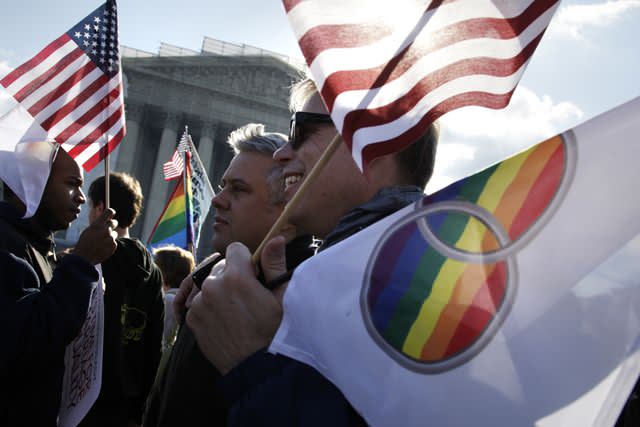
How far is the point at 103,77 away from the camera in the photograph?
279cm

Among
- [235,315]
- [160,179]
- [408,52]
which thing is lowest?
[160,179]

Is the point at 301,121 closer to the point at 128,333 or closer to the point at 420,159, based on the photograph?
the point at 420,159

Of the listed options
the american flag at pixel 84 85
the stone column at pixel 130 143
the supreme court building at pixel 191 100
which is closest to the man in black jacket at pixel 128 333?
the american flag at pixel 84 85

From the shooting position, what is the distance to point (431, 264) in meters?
1.00

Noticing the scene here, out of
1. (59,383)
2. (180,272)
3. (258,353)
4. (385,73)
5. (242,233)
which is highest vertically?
(385,73)

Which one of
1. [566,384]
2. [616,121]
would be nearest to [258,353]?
[566,384]

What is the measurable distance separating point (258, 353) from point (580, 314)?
0.59m

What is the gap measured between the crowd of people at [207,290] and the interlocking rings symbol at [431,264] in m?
0.16

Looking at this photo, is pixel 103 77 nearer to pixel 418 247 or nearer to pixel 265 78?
pixel 418 247

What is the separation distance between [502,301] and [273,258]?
1.67 ft

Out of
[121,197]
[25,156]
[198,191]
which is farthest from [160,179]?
[25,156]

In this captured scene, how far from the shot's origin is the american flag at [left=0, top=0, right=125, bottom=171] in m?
2.66

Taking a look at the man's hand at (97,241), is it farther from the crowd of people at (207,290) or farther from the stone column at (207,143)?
the stone column at (207,143)

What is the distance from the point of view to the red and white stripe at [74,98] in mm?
2633
